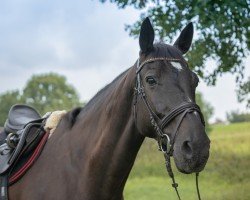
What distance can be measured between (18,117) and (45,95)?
5742 centimetres

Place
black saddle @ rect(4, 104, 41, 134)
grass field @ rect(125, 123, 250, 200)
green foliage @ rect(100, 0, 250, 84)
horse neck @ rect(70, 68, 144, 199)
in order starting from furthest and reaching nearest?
grass field @ rect(125, 123, 250, 200) < green foliage @ rect(100, 0, 250, 84) < black saddle @ rect(4, 104, 41, 134) < horse neck @ rect(70, 68, 144, 199)

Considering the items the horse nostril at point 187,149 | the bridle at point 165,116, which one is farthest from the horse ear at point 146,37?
the horse nostril at point 187,149

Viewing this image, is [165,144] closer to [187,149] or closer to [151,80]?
[187,149]

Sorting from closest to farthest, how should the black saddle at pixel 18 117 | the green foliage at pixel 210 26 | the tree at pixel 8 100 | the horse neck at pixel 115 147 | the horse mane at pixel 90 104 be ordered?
the horse neck at pixel 115 147 → the horse mane at pixel 90 104 → the black saddle at pixel 18 117 → the green foliage at pixel 210 26 → the tree at pixel 8 100

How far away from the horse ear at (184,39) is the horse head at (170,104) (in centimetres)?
14

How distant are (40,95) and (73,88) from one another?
7.57m

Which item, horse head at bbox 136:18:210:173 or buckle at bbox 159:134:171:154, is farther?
buckle at bbox 159:134:171:154

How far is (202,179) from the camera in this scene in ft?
67.6

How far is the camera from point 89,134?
161 inches

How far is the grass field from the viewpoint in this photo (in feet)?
52.2

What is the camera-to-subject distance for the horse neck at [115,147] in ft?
12.6

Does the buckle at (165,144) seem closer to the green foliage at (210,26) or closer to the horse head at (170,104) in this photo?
the horse head at (170,104)

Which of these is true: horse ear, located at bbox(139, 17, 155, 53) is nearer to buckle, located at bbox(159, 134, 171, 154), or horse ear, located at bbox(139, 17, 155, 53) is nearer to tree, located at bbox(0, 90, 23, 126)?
buckle, located at bbox(159, 134, 171, 154)

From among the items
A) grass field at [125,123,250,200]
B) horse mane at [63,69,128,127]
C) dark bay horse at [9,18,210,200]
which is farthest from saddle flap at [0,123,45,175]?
grass field at [125,123,250,200]
